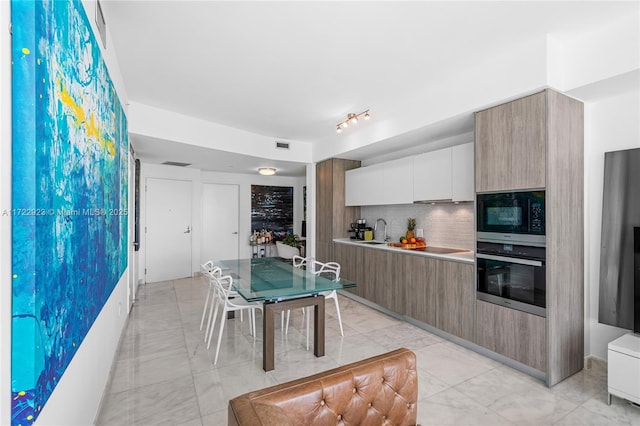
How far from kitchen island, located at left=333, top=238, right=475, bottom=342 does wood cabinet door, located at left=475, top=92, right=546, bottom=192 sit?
87 centimetres

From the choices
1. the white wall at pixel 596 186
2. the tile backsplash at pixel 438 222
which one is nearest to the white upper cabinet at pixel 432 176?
the tile backsplash at pixel 438 222

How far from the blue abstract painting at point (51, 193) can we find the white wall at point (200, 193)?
14.3ft

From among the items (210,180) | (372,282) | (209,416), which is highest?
(210,180)

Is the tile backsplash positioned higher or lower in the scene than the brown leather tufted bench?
higher

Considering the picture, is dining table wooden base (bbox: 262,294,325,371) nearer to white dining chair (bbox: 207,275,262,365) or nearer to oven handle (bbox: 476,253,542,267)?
white dining chair (bbox: 207,275,262,365)

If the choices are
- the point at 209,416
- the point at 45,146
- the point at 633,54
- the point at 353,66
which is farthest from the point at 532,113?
the point at 209,416

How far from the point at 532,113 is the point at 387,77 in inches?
51.1

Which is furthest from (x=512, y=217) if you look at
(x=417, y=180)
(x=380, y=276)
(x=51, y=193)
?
(x=51, y=193)

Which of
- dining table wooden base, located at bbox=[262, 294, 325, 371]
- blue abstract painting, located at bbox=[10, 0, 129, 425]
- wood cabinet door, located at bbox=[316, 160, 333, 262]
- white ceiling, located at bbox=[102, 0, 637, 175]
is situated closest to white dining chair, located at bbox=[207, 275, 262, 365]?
dining table wooden base, located at bbox=[262, 294, 325, 371]

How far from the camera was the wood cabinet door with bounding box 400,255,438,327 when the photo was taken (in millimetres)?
3388

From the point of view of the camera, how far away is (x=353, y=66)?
277cm

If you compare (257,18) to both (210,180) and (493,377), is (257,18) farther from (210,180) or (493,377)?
(210,180)

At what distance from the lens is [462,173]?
3326 millimetres

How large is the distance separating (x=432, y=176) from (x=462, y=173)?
0.42m
